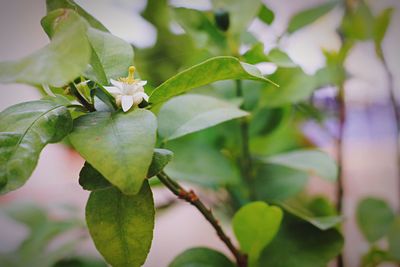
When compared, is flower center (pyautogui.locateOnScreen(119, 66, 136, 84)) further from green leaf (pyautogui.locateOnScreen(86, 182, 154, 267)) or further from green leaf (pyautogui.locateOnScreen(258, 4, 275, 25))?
green leaf (pyautogui.locateOnScreen(258, 4, 275, 25))

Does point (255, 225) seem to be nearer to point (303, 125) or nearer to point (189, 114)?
point (189, 114)

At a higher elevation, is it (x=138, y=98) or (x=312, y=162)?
(x=138, y=98)

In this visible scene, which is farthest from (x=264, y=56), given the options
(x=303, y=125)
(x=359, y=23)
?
(x=303, y=125)

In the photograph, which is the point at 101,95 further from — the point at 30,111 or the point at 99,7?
the point at 99,7

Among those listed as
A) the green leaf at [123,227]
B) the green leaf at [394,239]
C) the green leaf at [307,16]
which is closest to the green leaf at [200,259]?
the green leaf at [123,227]

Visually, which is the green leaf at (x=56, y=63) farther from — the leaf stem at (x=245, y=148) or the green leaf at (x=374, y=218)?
the green leaf at (x=374, y=218)
